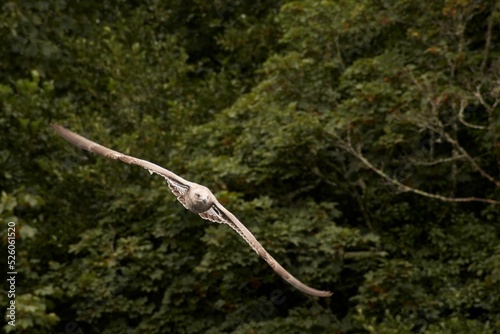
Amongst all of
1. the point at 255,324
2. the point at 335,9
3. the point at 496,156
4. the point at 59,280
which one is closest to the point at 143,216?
the point at 59,280

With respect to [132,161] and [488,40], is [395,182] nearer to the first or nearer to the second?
[488,40]

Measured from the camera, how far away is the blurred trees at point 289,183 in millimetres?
12273

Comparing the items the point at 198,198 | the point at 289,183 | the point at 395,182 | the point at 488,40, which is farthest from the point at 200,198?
the point at 488,40

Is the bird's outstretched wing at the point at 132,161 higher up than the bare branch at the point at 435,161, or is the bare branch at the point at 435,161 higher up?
the bird's outstretched wing at the point at 132,161

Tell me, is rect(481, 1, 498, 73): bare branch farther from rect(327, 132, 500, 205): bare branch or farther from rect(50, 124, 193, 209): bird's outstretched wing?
rect(50, 124, 193, 209): bird's outstretched wing

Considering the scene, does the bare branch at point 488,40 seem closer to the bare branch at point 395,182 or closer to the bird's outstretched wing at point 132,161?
the bare branch at point 395,182

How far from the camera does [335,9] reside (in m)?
13.3

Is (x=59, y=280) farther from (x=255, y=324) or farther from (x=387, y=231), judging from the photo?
(x=387, y=231)

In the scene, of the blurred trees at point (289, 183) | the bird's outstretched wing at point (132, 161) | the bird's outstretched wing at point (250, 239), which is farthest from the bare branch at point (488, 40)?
the bird's outstretched wing at point (132, 161)

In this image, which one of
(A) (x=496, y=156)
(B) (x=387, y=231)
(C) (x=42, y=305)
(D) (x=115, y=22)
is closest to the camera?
(C) (x=42, y=305)

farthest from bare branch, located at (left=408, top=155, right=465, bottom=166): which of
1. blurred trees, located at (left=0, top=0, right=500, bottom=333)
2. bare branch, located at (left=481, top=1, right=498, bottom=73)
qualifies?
bare branch, located at (left=481, top=1, right=498, bottom=73)

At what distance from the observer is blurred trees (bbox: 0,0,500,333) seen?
1227cm

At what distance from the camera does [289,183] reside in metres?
13.4

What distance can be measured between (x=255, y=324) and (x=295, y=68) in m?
2.88
